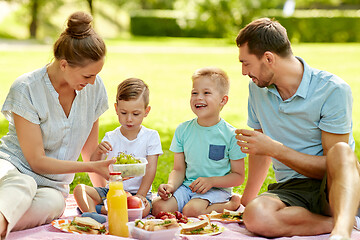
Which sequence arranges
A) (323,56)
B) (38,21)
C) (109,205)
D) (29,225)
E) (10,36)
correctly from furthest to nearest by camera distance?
1. (38,21)
2. (10,36)
3. (323,56)
4. (29,225)
5. (109,205)

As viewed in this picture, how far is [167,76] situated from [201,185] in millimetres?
11349

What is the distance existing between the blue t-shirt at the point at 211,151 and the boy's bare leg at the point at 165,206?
0.70ft

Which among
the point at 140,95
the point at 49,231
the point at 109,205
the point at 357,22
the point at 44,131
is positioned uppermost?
the point at 357,22

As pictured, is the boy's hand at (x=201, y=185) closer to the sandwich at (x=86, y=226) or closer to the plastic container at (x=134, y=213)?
the plastic container at (x=134, y=213)

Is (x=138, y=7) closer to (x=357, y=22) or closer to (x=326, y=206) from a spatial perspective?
(x=357, y=22)

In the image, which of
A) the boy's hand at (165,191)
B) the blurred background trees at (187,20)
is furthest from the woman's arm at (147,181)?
the blurred background trees at (187,20)

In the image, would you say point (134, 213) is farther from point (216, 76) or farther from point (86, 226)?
point (216, 76)

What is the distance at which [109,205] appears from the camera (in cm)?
321

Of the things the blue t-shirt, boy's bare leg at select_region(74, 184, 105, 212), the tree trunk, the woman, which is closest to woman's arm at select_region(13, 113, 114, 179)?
the woman

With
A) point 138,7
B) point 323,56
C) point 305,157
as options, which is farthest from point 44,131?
point 138,7

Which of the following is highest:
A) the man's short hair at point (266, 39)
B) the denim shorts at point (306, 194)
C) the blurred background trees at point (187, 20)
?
the blurred background trees at point (187, 20)

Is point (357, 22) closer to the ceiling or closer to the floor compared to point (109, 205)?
closer to the ceiling

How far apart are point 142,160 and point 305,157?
1005 millimetres

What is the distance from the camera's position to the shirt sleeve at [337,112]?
11.2 feet
